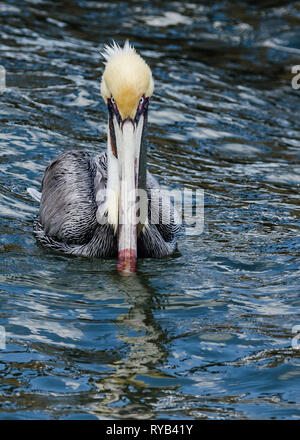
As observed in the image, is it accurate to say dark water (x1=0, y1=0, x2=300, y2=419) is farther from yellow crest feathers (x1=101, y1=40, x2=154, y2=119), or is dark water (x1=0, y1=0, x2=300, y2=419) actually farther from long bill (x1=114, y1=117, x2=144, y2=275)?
yellow crest feathers (x1=101, y1=40, x2=154, y2=119)

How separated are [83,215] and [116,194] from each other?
638mm

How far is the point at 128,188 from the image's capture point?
5.50 metres

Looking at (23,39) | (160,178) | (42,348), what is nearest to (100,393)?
(42,348)

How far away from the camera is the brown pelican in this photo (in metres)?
5.50

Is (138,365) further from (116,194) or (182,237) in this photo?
(182,237)

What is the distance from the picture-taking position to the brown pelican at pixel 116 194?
18.1 ft

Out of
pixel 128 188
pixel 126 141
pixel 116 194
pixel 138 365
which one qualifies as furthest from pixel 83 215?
pixel 138 365

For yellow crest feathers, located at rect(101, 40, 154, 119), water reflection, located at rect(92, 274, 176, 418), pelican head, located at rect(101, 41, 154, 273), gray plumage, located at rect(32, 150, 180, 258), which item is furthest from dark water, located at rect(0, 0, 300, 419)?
yellow crest feathers, located at rect(101, 40, 154, 119)

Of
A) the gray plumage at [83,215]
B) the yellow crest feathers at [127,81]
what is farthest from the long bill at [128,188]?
the gray plumage at [83,215]

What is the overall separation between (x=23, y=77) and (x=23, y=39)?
4.83ft

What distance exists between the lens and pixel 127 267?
5.79 metres

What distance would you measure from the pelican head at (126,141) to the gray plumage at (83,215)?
0.86ft

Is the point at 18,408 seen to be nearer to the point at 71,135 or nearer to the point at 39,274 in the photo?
the point at 39,274
